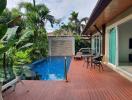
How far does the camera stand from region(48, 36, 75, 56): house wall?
30.1 m

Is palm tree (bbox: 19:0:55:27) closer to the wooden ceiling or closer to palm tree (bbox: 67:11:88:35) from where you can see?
palm tree (bbox: 67:11:88:35)

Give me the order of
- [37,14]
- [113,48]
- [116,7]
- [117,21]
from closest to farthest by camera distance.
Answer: [116,7]
[117,21]
[113,48]
[37,14]

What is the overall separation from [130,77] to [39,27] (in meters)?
17.6

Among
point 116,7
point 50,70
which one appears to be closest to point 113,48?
point 116,7

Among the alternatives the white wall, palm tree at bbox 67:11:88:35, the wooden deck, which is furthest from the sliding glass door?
palm tree at bbox 67:11:88:35

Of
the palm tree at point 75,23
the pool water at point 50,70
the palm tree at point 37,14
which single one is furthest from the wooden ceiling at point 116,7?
the palm tree at point 75,23

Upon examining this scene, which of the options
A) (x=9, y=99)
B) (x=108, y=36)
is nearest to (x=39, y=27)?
(x=108, y=36)

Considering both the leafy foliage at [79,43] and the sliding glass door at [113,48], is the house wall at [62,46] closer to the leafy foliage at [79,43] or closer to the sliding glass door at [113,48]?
the leafy foliage at [79,43]

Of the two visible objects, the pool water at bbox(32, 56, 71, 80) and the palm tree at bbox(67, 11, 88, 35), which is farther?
the palm tree at bbox(67, 11, 88, 35)

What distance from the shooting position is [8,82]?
326 inches

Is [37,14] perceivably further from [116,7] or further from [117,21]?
[116,7]

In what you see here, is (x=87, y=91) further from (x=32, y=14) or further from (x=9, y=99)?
(x=32, y=14)

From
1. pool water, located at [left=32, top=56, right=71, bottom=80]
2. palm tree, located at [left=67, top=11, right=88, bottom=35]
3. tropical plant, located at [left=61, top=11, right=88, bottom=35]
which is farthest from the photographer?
palm tree, located at [left=67, top=11, right=88, bottom=35]

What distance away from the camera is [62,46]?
99.3 ft
